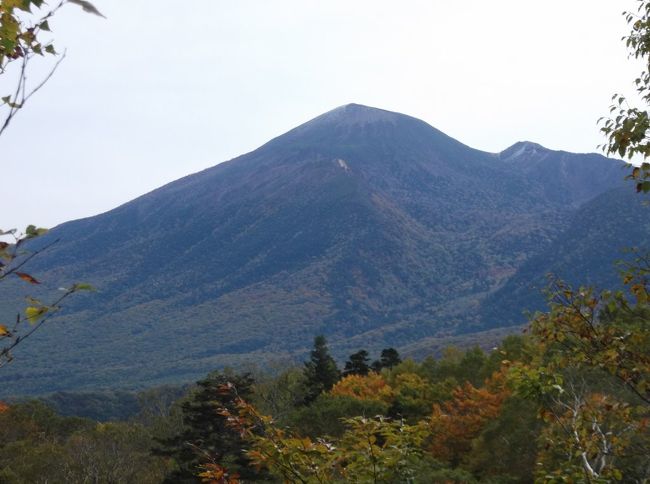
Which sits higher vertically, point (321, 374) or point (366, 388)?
point (321, 374)

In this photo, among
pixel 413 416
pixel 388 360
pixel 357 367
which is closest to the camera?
pixel 413 416

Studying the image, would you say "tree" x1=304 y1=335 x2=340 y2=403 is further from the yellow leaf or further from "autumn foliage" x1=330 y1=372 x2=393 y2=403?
the yellow leaf

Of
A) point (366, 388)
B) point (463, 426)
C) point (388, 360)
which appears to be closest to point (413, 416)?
point (366, 388)

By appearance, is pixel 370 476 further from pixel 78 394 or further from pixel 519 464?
pixel 78 394

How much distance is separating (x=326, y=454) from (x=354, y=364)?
204 ft

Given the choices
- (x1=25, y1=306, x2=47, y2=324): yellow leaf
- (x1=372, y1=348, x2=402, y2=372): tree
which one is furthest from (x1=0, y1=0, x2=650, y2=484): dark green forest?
(x1=372, y1=348, x2=402, y2=372): tree

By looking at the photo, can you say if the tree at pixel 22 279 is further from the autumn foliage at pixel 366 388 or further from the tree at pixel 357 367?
the tree at pixel 357 367

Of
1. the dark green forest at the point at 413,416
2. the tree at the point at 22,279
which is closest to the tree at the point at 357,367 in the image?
the dark green forest at the point at 413,416

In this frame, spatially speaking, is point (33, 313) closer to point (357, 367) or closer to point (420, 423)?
point (420, 423)

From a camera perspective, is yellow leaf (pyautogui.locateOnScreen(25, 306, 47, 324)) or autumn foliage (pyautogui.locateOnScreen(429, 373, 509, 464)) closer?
yellow leaf (pyautogui.locateOnScreen(25, 306, 47, 324))

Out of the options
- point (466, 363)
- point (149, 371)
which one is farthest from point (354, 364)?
point (149, 371)

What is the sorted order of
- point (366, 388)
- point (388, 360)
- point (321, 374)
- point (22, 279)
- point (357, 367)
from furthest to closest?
1. point (388, 360)
2. point (357, 367)
3. point (321, 374)
4. point (366, 388)
5. point (22, 279)

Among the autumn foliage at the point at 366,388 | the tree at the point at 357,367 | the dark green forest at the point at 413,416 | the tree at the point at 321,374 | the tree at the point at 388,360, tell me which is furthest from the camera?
the tree at the point at 388,360

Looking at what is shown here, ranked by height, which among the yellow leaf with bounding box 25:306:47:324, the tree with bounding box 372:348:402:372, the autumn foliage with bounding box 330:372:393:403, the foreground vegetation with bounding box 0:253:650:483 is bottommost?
the tree with bounding box 372:348:402:372
